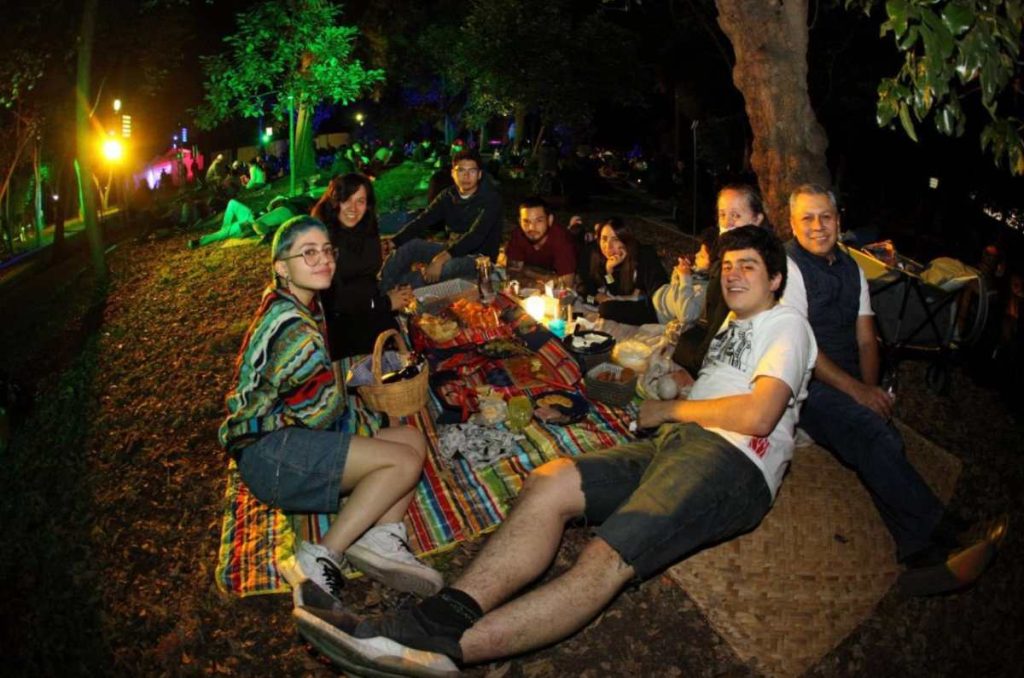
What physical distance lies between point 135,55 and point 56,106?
4.99 m

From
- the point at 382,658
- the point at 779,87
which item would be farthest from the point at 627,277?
the point at 382,658

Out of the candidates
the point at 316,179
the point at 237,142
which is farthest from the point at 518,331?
the point at 237,142

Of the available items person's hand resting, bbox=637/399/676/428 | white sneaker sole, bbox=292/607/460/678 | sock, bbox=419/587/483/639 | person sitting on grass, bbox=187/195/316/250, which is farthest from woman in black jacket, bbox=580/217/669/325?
person sitting on grass, bbox=187/195/316/250

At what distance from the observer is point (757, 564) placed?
3816 mm

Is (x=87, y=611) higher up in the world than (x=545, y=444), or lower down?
lower down

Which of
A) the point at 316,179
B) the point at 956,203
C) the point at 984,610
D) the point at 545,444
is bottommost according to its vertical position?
the point at 984,610

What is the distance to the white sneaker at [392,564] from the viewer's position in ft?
10.9

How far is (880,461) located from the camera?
3.74m

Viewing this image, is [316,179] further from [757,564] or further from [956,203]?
[757,564]

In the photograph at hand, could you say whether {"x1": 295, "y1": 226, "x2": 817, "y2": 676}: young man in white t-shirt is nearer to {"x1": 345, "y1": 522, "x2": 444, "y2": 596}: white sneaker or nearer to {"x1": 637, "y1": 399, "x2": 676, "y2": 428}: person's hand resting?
{"x1": 637, "y1": 399, "x2": 676, "y2": 428}: person's hand resting

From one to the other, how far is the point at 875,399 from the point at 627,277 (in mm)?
2816

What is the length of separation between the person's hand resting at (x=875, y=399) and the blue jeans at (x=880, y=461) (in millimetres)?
51

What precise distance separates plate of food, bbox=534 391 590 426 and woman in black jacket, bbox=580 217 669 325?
135cm

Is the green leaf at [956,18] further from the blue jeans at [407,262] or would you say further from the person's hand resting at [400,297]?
the blue jeans at [407,262]
